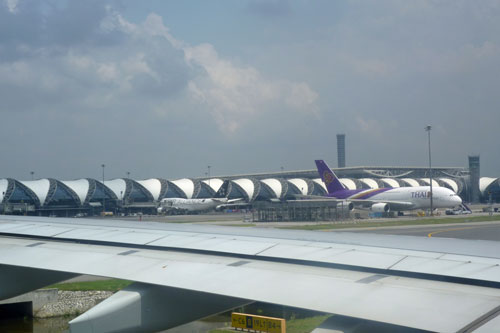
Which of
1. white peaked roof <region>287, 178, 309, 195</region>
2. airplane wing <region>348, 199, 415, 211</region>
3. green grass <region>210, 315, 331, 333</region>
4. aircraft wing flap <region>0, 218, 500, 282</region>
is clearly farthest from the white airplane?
aircraft wing flap <region>0, 218, 500, 282</region>

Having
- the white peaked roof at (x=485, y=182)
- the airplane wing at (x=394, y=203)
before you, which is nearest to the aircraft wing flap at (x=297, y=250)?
the airplane wing at (x=394, y=203)

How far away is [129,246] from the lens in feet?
24.3

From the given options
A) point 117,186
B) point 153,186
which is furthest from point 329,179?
point 117,186

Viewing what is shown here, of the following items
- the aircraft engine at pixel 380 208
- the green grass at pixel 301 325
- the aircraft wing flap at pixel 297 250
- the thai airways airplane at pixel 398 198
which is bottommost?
the green grass at pixel 301 325

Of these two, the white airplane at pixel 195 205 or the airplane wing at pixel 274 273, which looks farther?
the white airplane at pixel 195 205

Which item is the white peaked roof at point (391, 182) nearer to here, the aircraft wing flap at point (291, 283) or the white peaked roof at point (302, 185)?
the white peaked roof at point (302, 185)

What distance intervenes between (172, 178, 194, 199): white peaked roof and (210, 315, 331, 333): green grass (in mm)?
110959

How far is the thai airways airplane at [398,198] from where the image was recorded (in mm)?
67875

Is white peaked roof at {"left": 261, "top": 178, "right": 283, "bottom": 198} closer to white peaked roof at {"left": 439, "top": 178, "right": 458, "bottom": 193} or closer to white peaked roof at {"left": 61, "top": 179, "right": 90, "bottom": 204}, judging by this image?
white peaked roof at {"left": 61, "top": 179, "right": 90, "bottom": 204}

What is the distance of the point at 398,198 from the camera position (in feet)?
230

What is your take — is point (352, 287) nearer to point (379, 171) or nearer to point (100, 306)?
point (100, 306)

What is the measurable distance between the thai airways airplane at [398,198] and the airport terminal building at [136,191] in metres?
38.3

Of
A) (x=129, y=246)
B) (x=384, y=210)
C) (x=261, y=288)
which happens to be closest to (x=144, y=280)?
(x=261, y=288)

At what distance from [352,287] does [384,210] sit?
212 ft
